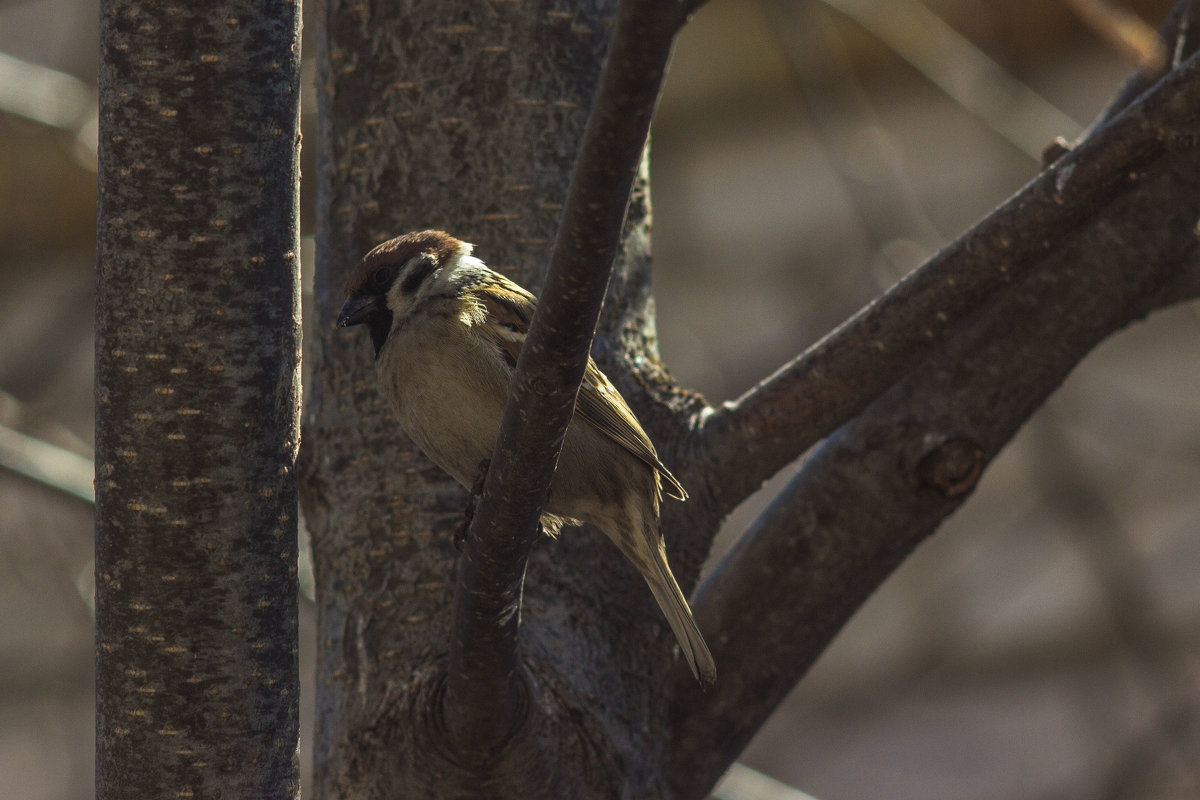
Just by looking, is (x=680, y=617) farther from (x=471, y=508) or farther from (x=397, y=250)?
(x=397, y=250)

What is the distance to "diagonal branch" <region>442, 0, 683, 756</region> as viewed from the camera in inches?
50.6

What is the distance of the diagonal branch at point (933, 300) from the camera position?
6.52 ft

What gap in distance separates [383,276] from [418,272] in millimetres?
83

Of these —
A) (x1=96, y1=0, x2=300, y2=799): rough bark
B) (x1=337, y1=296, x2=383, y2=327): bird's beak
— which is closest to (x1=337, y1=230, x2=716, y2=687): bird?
(x1=337, y1=296, x2=383, y2=327): bird's beak

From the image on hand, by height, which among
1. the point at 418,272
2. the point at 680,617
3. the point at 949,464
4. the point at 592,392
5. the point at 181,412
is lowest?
the point at 680,617

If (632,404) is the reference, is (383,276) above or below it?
above

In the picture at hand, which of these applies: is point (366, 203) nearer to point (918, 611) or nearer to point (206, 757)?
point (206, 757)

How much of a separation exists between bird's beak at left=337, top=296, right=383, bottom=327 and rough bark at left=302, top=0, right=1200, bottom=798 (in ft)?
0.36

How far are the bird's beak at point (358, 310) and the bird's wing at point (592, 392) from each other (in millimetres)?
242

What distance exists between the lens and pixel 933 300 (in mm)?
2146

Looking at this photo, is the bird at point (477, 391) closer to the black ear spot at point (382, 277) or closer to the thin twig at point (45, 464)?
the black ear spot at point (382, 277)

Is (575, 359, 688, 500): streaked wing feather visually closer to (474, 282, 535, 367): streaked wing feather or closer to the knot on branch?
(474, 282, 535, 367): streaked wing feather

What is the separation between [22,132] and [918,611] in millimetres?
5637

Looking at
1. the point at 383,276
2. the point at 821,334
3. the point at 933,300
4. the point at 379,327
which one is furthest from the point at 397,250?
the point at 821,334
